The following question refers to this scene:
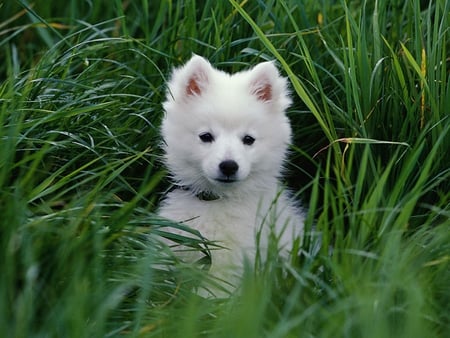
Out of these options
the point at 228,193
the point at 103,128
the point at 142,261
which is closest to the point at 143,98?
the point at 103,128

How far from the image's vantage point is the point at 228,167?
492 cm

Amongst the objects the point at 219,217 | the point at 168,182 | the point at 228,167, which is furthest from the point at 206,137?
the point at 168,182

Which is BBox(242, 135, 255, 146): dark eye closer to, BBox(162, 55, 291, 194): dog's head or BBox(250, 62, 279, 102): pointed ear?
BBox(162, 55, 291, 194): dog's head

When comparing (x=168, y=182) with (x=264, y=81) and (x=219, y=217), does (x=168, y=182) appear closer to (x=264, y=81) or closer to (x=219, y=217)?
(x=219, y=217)

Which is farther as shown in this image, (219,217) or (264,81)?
(264,81)

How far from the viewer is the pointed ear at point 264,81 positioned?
514cm

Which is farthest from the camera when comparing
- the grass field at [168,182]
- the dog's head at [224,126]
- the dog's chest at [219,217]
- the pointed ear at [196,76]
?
the pointed ear at [196,76]

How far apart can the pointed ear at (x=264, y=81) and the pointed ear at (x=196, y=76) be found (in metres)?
0.23

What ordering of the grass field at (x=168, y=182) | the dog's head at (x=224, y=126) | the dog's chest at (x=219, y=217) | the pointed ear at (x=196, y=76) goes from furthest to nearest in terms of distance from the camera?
the pointed ear at (x=196, y=76)
the dog's head at (x=224, y=126)
the dog's chest at (x=219, y=217)
the grass field at (x=168, y=182)

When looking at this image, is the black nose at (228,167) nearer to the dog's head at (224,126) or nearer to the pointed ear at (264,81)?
the dog's head at (224,126)

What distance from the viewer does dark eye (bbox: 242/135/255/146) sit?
5.08 meters

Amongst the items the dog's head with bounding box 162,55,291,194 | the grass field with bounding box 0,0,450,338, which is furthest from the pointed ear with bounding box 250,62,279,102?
the grass field with bounding box 0,0,450,338

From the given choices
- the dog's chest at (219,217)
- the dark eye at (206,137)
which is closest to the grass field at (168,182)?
the dog's chest at (219,217)

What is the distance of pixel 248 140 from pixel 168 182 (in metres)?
0.60
